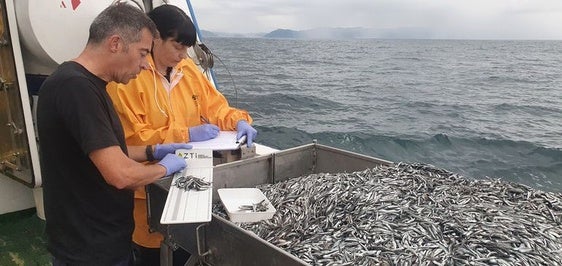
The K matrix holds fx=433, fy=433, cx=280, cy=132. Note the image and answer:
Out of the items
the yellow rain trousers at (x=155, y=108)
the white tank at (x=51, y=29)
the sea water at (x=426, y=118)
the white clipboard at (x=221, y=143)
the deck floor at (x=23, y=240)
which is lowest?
the sea water at (x=426, y=118)

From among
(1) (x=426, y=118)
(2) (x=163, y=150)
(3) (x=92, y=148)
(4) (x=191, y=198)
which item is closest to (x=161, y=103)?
(2) (x=163, y=150)

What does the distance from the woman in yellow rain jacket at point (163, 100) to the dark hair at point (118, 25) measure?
2.29 ft

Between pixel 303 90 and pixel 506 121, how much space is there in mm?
8755

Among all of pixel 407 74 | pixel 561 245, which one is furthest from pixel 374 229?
pixel 407 74

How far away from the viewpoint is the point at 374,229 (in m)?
2.46

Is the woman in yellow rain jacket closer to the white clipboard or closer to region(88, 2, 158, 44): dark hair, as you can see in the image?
the white clipboard

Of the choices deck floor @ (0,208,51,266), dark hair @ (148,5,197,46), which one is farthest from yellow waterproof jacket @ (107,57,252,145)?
deck floor @ (0,208,51,266)

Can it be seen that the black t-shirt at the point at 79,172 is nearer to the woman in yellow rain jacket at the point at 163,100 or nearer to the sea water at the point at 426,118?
the woman in yellow rain jacket at the point at 163,100

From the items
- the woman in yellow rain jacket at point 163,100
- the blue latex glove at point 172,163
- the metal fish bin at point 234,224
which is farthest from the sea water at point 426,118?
the blue latex glove at point 172,163

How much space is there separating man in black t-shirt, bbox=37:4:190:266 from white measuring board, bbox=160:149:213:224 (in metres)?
0.18

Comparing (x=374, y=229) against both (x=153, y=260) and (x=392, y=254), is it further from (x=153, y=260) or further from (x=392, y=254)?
(x=153, y=260)

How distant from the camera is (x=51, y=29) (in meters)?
3.75

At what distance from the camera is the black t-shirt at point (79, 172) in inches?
79.9

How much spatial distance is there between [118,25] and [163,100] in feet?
3.14
